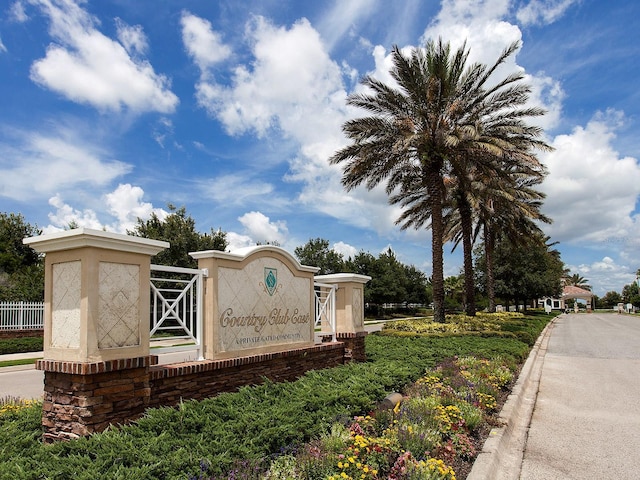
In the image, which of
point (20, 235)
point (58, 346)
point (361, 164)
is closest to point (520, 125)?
point (361, 164)

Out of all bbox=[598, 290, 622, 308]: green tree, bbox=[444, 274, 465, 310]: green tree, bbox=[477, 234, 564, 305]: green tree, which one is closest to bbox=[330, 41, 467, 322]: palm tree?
bbox=[477, 234, 564, 305]: green tree

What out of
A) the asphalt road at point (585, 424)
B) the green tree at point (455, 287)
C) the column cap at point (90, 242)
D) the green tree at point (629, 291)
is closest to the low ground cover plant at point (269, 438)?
the asphalt road at point (585, 424)

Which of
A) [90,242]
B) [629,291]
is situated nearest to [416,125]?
[90,242]

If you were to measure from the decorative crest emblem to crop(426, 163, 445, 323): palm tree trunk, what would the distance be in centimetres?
1294

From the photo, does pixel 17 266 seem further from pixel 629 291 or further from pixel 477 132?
pixel 629 291

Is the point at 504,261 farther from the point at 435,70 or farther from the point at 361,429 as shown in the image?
the point at 361,429

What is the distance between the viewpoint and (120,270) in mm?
5066

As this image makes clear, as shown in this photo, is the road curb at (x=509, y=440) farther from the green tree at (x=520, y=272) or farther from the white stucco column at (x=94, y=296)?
the green tree at (x=520, y=272)

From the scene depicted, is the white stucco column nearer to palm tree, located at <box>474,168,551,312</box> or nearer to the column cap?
the column cap

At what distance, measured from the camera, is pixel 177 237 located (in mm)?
27453

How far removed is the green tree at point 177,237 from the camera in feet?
89.8

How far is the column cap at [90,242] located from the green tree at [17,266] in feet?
79.2

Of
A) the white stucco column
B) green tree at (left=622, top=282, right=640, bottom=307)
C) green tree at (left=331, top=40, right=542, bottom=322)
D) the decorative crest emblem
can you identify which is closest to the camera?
the white stucco column

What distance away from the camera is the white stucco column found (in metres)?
4.74
